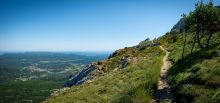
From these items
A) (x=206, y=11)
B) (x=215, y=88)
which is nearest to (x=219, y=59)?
(x=215, y=88)

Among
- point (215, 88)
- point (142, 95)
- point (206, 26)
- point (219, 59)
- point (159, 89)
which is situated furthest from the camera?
point (206, 26)

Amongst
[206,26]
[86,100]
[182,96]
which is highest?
[206,26]

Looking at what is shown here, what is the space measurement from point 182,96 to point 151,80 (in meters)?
7.99

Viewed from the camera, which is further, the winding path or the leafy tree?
the leafy tree

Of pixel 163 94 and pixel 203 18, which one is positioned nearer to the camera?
pixel 163 94

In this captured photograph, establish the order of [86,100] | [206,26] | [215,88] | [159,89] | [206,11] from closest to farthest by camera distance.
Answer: [215,88], [159,89], [86,100], [206,11], [206,26]

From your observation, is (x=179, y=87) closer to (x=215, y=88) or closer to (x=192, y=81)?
(x=192, y=81)

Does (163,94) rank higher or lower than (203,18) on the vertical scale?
lower

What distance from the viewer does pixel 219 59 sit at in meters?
32.5

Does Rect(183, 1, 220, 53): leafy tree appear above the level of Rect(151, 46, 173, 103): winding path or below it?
above

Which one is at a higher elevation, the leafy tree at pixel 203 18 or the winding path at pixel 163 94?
the leafy tree at pixel 203 18

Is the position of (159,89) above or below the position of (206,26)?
below

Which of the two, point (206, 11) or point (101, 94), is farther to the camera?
point (206, 11)

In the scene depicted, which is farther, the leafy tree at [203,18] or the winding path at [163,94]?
the leafy tree at [203,18]
